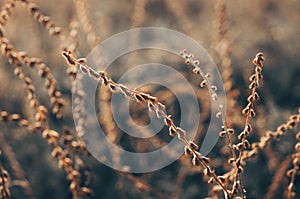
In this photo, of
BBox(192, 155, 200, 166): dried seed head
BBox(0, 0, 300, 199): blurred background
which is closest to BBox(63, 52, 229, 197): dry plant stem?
BBox(192, 155, 200, 166): dried seed head

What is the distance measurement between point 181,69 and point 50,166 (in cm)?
80

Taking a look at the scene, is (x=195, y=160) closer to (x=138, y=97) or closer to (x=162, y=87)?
(x=138, y=97)

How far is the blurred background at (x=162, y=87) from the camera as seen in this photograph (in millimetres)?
2031

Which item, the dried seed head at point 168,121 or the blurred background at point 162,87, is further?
the blurred background at point 162,87

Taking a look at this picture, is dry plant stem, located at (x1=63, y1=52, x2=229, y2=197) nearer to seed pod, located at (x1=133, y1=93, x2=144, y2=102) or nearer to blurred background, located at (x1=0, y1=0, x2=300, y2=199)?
seed pod, located at (x1=133, y1=93, x2=144, y2=102)

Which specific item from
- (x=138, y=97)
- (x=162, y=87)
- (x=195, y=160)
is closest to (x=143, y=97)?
(x=138, y=97)

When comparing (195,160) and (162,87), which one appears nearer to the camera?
(195,160)

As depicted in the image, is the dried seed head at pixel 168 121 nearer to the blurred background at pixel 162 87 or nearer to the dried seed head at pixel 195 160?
the dried seed head at pixel 195 160

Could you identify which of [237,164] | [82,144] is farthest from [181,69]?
[237,164]

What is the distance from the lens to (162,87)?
8.12 feet

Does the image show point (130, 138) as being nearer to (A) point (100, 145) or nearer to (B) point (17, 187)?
(A) point (100, 145)

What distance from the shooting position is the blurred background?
2.03 meters

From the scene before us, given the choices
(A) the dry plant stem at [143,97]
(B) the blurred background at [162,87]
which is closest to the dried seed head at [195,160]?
(A) the dry plant stem at [143,97]

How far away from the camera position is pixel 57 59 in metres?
2.82
